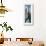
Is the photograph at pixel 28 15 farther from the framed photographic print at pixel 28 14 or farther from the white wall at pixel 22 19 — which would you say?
the white wall at pixel 22 19

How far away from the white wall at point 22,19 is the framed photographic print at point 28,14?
0.26ft

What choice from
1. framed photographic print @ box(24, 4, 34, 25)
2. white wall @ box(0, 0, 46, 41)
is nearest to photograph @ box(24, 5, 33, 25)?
framed photographic print @ box(24, 4, 34, 25)

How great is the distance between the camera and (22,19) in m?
3.27

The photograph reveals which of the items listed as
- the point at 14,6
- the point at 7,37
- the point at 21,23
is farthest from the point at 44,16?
the point at 7,37

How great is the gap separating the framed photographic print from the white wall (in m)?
0.08

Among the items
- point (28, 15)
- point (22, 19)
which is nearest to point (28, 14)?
point (28, 15)

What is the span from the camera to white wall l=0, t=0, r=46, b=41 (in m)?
3.26

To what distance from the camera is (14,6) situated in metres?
3.26

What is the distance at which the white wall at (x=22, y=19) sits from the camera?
3257 millimetres

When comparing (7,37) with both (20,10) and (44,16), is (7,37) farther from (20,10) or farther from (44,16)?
(44,16)

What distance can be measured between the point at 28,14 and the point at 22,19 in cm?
21

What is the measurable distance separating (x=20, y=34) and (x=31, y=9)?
73cm

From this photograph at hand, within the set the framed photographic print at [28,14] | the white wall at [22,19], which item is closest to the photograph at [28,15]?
the framed photographic print at [28,14]

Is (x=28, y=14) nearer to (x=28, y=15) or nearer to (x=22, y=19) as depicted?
(x=28, y=15)
